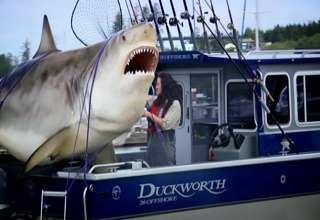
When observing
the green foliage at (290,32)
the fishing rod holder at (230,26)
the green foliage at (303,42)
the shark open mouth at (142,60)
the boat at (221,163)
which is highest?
the green foliage at (290,32)

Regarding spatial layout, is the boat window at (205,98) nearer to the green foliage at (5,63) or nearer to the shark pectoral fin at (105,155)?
the shark pectoral fin at (105,155)

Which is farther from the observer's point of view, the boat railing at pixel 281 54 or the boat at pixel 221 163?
the boat railing at pixel 281 54

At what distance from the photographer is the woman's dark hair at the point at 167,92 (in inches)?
314

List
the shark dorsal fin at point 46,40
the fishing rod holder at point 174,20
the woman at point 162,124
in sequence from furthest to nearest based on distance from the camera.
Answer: the fishing rod holder at point 174,20, the woman at point 162,124, the shark dorsal fin at point 46,40

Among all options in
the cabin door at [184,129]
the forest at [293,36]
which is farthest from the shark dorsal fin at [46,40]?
the forest at [293,36]

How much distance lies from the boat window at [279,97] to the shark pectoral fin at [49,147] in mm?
3131

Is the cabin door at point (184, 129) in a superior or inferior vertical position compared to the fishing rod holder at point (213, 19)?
inferior

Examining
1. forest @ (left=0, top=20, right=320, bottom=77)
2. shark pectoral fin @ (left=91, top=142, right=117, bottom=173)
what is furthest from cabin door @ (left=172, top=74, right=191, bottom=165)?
forest @ (left=0, top=20, right=320, bottom=77)

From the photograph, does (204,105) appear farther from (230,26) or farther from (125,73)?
(125,73)

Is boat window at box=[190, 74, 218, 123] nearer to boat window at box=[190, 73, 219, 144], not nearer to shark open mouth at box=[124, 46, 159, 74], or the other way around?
boat window at box=[190, 73, 219, 144]

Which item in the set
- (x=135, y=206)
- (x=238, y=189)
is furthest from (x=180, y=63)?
(x=135, y=206)

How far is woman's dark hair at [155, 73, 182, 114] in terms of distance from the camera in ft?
26.2

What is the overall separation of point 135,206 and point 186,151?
2095 mm

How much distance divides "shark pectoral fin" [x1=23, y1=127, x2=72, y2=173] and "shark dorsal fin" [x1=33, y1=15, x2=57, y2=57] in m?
1.30
